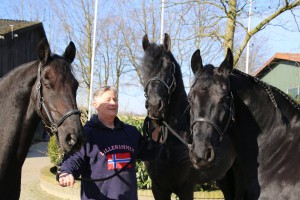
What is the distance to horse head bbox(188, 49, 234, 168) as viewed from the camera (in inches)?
99.7

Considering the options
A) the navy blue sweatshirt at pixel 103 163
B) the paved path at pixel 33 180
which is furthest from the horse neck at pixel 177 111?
the paved path at pixel 33 180

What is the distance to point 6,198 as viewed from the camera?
2863 millimetres

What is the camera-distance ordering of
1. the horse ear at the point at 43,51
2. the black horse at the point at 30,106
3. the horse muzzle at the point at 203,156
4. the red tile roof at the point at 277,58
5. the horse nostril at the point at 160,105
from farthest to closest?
1. the red tile roof at the point at 277,58
2. the horse nostril at the point at 160,105
3. the horse ear at the point at 43,51
4. the black horse at the point at 30,106
5. the horse muzzle at the point at 203,156

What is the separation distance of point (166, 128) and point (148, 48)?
40.3 inches

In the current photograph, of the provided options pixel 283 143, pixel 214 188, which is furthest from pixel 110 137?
pixel 214 188

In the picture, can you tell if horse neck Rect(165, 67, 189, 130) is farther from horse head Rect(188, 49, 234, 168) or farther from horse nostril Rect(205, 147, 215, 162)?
horse nostril Rect(205, 147, 215, 162)

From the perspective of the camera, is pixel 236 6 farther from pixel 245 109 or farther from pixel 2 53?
pixel 2 53

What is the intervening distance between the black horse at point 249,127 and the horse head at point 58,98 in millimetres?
919

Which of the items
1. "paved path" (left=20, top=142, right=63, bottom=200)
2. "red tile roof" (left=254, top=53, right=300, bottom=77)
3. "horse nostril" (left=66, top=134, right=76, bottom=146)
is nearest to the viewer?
"horse nostril" (left=66, top=134, right=76, bottom=146)

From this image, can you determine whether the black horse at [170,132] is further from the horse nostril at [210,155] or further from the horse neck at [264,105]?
the horse nostril at [210,155]

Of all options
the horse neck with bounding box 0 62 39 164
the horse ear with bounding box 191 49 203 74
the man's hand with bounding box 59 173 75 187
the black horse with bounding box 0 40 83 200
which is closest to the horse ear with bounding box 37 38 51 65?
the black horse with bounding box 0 40 83 200

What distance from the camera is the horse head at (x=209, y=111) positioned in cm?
253

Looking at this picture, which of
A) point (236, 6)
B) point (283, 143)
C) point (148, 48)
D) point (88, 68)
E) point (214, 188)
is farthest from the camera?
point (88, 68)

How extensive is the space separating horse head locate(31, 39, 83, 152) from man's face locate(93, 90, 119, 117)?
291 mm
